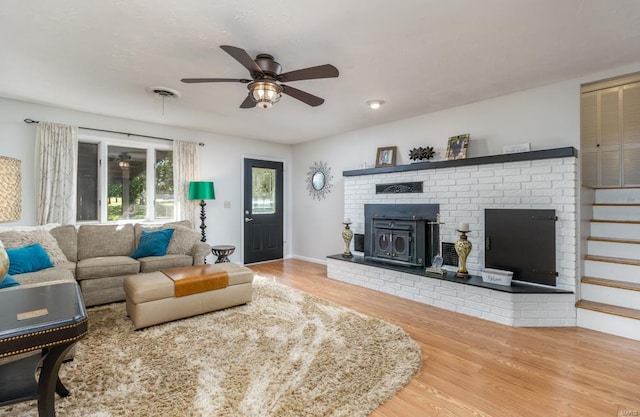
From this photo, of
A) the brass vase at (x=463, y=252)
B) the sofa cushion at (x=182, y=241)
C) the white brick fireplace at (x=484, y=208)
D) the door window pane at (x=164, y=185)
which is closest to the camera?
the white brick fireplace at (x=484, y=208)

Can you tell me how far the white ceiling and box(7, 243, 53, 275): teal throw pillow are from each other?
1.75 m

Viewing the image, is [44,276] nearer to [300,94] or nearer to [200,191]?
[200,191]

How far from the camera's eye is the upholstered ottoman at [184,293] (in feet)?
9.09

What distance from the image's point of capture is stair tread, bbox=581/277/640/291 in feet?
9.29

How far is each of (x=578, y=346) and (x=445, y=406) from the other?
1.62 metres

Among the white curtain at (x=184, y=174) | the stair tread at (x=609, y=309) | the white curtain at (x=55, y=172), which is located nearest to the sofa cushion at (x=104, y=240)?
the white curtain at (x=55, y=172)

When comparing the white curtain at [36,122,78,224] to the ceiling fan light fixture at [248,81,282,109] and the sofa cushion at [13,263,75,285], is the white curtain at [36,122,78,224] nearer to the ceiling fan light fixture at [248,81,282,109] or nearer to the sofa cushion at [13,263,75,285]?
the sofa cushion at [13,263,75,285]

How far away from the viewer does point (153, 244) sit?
4.00 m

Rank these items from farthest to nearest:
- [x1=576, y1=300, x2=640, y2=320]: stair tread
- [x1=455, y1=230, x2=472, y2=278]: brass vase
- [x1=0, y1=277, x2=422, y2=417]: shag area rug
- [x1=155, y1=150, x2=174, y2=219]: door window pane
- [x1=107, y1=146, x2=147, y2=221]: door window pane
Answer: [x1=155, y1=150, x2=174, y2=219]: door window pane, [x1=107, y1=146, x2=147, y2=221]: door window pane, [x1=455, y1=230, x2=472, y2=278]: brass vase, [x1=576, y1=300, x2=640, y2=320]: stair tread, [x1=0, y1=277, x2=422, y2=417]: shag area rug

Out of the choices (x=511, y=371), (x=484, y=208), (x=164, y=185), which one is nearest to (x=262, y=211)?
(x=164, y=185)

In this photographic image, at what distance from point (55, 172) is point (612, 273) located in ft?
21.6

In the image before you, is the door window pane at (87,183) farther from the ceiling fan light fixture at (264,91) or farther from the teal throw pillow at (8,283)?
the ceiling fan light fixture at (264,91)

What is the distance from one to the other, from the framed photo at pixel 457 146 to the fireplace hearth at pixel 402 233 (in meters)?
0.68

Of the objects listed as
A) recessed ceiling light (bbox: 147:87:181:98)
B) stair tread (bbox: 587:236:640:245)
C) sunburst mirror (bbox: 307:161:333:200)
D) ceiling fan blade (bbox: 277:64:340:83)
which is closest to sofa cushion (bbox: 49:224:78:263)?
recessed ceiling light (bbox: 147:87:181:98)
